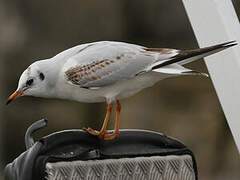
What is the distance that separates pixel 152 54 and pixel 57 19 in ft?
8.19

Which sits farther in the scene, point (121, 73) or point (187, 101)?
point (187, 101)

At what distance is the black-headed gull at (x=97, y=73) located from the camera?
1001 millimetres

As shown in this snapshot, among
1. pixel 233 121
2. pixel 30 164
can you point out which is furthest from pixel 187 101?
pixel 30 164

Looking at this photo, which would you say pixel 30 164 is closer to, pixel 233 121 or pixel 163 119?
pixel 233 121

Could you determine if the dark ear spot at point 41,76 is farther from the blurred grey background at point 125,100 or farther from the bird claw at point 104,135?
the blurred grey background at point 125,100

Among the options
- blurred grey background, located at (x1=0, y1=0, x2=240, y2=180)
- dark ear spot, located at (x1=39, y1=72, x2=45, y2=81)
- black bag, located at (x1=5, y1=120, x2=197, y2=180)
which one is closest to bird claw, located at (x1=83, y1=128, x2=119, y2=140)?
black bag, located at (x1=5, y1=120, x2=197, y2=180)

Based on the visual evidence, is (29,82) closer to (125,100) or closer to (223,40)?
(223,40)

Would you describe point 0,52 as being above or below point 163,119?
above

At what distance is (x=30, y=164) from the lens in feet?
2.79

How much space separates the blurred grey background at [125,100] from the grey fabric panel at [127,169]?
240cm

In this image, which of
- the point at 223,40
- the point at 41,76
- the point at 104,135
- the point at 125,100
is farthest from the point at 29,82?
the point at 125,100

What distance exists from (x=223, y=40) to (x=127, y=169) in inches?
11.7

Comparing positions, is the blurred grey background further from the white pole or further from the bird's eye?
the bird's eye

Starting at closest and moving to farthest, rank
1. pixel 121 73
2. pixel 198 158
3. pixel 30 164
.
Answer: pixel 30 164, pixel 121 73, pixel 198 158
